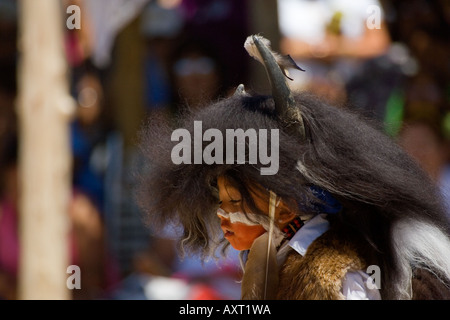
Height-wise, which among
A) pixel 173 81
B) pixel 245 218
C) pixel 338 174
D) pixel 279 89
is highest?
pixel 173 81

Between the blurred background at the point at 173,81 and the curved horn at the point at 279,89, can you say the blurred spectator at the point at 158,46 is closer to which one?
the blurred background at the point at 173,81

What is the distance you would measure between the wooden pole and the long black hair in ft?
9.34

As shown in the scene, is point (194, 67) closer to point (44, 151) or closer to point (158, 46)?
point (158, 46)

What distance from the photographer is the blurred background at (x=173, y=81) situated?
5.28 metres

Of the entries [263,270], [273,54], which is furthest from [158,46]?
[263,270]

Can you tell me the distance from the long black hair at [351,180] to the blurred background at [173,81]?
220cm

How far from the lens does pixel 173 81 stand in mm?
5957

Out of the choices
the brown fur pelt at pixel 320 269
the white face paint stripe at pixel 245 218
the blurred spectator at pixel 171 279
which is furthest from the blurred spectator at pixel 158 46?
the brown fur pelt at pixel 320 269

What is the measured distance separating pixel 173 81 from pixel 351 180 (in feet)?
12.2

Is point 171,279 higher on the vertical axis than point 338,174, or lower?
lower

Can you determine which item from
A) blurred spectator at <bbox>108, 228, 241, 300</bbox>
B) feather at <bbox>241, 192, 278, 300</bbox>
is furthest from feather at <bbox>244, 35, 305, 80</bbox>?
blurred spectator at <bbox>108, 228, 241, 300</bbox>

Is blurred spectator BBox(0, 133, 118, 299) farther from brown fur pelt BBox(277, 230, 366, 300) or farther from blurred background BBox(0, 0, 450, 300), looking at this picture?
brown fur pelt BBox(277, 230, 366, 300)

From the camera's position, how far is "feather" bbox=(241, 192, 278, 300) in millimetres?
2426

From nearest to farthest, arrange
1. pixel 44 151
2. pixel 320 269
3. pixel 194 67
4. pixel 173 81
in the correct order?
pixel 320 269 → pixel 44 151 → pixel 194 67 → pixel 173 81
